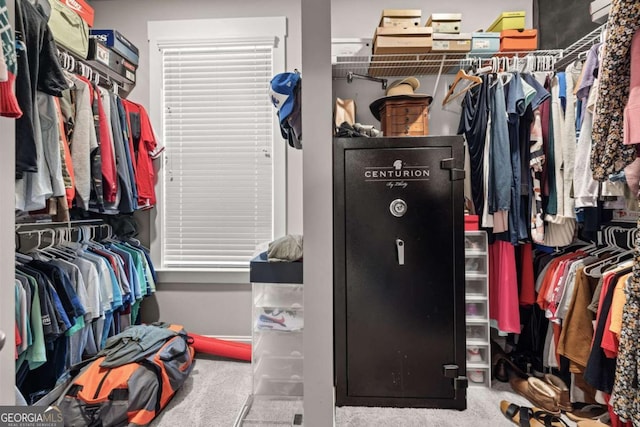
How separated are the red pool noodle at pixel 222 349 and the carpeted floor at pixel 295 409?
23 centimetres

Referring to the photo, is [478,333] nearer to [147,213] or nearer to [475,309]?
[475,309]

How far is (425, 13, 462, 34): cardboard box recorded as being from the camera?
2238 mm

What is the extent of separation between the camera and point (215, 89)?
2641 millimetres

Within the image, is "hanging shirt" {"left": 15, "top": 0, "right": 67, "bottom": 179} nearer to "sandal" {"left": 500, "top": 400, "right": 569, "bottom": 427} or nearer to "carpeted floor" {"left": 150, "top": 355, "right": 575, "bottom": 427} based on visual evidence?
"carpeted floor" {"left": 150, "top": 355, "right": 575, "bottom": 427}

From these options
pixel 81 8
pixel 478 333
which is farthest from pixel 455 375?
pixel 81 8

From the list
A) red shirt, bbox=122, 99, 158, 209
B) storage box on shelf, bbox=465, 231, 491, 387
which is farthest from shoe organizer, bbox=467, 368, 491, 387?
red shirt, bbox=122, 99, 158, 209

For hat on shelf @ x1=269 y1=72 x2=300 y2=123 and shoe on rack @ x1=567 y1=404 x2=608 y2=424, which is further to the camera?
shoe on rack @ x1=567 y1=404 x2=608 y2=424

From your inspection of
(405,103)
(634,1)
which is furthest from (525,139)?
(634,1)

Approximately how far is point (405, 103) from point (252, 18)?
138 cm

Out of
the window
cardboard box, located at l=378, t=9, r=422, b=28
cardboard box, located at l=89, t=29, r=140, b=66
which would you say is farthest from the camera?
the window

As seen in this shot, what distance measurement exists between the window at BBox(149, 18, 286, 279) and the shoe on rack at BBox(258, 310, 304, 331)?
923mm

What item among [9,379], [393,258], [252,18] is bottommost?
[9,379]

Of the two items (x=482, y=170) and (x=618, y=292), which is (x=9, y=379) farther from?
(x=482, y=170)

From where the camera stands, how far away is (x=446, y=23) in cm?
225
